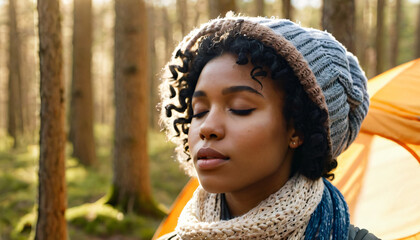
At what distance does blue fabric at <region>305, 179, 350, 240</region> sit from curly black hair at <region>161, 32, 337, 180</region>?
0.12 m

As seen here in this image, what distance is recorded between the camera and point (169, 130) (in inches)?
76.3

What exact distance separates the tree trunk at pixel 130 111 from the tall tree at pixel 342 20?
332cm

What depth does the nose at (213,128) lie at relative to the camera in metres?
1.44

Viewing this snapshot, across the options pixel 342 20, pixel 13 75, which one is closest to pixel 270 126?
pixel 342 20

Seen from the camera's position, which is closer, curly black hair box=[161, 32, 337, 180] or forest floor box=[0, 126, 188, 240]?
curly black hair box=[161, 32, 337, 180]

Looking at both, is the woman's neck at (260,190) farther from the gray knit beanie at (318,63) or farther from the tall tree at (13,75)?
the tall tree at (13,75)

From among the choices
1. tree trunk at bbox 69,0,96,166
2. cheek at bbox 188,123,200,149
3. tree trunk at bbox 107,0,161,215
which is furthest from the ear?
tree trunk at bbox 69,0,96,166

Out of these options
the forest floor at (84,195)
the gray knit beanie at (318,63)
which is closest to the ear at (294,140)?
the gray knit beanie at (318,63)

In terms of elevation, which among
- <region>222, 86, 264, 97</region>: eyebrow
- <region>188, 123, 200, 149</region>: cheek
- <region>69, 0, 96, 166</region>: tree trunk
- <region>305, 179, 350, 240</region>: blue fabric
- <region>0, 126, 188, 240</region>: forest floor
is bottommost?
<region>0, 126, 188, 240</region>: forest floor

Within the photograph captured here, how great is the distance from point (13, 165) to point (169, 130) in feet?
33.5

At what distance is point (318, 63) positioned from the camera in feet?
4.97

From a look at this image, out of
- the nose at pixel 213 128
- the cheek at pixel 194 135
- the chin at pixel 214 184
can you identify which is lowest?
the chin at pixel 214 184

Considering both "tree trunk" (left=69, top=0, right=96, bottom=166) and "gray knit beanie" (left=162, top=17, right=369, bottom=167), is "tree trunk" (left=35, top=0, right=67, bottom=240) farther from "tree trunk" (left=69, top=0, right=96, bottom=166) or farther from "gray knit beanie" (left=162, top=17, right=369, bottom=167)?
"tree trunk" (left=69, top=0, right=96, bottom=166)

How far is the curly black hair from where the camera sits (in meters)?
1.49
